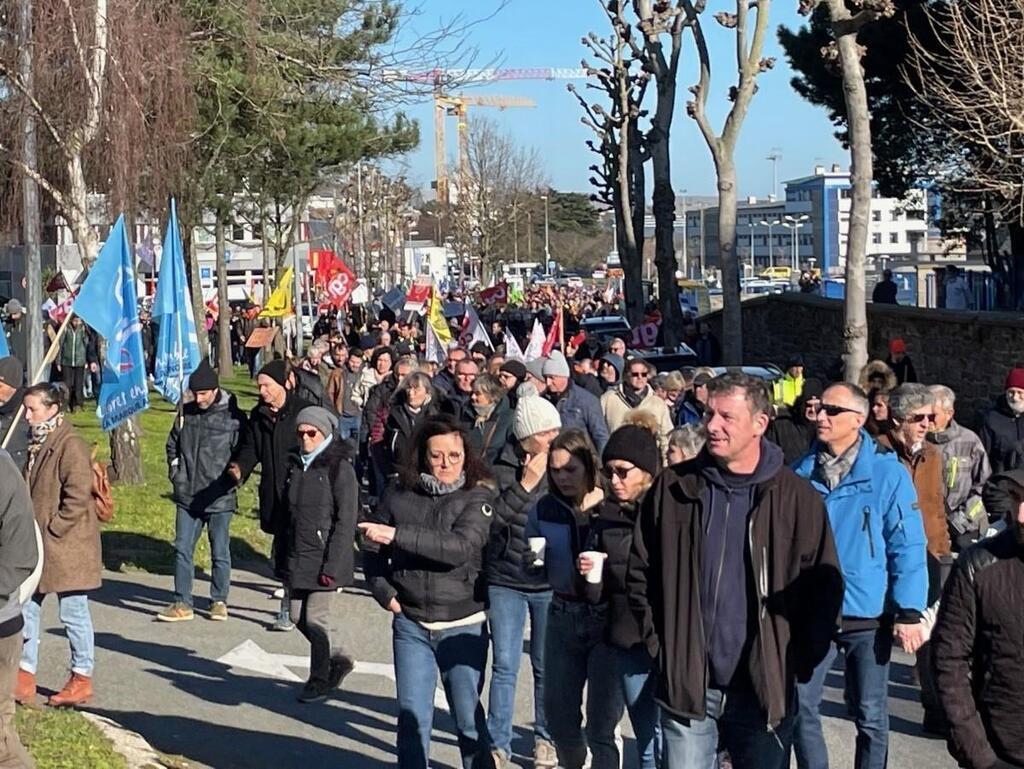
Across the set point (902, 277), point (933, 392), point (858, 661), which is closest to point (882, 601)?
point (858, 661)

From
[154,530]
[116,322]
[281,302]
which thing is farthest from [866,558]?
[281,302]

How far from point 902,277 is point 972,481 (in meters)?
41.4

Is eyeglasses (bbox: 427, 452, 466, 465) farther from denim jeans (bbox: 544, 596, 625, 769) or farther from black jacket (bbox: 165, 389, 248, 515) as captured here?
black jacket (bbox: 165, 389, 248, 515)

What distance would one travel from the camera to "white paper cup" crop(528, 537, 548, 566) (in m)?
6.38

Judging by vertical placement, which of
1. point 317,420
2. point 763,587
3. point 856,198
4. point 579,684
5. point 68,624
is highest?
point 856,198

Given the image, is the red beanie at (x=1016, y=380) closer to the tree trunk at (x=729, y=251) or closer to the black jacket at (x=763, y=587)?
the black jacket at (x=763, y=587)

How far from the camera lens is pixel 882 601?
6375 millimetres

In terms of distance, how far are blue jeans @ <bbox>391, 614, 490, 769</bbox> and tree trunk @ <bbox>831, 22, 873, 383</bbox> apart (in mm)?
10158

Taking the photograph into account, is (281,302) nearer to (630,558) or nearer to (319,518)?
(319,518)

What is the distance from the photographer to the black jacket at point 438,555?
6781 millimetres

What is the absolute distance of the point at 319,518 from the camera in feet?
28.7

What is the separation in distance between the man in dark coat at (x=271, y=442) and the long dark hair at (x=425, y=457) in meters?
2.97

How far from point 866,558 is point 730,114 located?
697 inches

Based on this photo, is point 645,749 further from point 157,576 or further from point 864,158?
point 864,158
